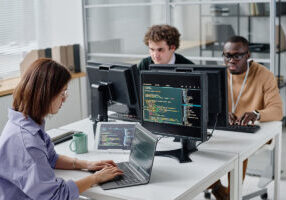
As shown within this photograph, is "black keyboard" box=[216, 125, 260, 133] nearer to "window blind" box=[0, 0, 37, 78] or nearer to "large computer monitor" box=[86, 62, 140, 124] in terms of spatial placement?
"large computer monitor" box=[86, 62, 140, 124]

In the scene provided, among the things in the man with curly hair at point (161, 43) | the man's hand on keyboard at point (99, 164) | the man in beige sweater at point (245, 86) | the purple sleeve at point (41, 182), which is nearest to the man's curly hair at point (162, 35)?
the man with curly hair at point (161, 43)

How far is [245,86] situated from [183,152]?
40.2 inches

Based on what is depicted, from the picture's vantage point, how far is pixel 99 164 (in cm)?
220

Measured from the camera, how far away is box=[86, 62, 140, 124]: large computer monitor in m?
2.76

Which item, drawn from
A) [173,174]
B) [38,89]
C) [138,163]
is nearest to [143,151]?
[138,163]

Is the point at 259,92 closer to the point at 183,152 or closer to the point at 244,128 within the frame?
the point at 244,128

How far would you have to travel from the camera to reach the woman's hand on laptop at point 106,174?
80.4 inches

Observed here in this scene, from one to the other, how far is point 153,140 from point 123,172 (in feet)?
0.86

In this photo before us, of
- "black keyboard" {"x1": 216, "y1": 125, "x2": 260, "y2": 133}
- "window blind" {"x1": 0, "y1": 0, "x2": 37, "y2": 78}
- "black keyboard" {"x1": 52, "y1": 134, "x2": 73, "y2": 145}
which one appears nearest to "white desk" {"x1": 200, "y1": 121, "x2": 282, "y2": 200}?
"black keyboard" {"x1": 216, "y1": 125, "x2": 260, "y2": 133}

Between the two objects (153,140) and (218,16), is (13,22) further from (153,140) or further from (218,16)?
(153,140)

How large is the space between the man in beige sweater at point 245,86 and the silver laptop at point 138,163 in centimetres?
103

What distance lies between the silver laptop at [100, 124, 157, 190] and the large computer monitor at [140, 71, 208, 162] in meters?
0.16

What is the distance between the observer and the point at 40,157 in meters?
1.83

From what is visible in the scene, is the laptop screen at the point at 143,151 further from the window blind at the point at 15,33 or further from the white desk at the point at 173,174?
the window blind at the point at 15,33
